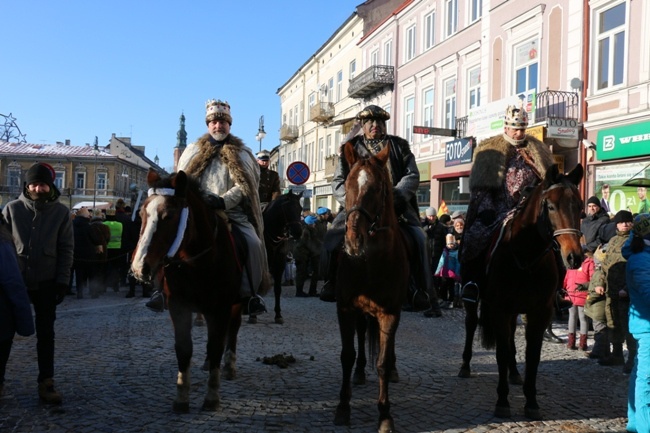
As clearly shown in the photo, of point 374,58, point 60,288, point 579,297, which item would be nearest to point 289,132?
point 374,58

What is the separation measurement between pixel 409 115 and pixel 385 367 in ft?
83.8

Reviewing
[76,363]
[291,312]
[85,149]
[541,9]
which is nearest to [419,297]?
[76,363]

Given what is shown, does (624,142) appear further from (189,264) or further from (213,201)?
(189,264)

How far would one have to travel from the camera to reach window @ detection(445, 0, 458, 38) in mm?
24828

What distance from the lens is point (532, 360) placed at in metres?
5.41

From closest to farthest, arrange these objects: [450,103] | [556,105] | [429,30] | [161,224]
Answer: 1. [161,224]
2. [556,105]
3. [450,103]
4. [429,30]

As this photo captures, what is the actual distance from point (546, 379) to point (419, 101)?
22790 millimetres

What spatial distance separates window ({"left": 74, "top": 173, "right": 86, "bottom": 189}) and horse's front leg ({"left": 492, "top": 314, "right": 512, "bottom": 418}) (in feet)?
268

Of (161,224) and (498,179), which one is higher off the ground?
(498,179)

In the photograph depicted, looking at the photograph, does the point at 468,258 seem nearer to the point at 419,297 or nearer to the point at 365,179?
the point at 419,297

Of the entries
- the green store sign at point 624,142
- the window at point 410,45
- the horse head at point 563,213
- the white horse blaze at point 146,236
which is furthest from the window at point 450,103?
the white horse blaze at point 146,236

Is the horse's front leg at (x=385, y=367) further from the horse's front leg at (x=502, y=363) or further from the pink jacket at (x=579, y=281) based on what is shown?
the pink jacket at (x=579, y=281)

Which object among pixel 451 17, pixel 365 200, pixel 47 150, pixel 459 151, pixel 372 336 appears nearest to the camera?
pixel 365 200

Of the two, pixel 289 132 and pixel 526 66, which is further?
pixel 289 132
